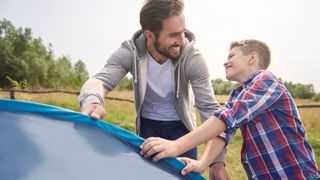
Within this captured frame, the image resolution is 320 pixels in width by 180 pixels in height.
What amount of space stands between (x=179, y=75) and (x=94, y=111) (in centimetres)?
92

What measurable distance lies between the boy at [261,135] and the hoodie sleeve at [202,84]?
0.75 meters

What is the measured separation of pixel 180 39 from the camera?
105 inches

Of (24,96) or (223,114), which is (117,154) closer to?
(223,114)

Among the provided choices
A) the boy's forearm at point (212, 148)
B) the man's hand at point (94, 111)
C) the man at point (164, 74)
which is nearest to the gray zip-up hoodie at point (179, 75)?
the man at point (164, 74)

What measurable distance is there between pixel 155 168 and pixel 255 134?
0.51m

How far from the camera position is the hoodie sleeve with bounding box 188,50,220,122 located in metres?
2.72

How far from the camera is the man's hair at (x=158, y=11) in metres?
2.66

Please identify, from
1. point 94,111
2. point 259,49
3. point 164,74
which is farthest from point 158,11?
point 94,111

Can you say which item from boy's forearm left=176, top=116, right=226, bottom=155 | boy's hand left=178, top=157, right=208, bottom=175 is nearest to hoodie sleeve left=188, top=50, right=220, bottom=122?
boy's hand left=178, top=157, right=208, bottom=175

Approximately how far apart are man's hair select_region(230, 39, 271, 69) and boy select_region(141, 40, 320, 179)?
18cm

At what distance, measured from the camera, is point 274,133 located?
1.83 m

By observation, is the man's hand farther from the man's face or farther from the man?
the man's face

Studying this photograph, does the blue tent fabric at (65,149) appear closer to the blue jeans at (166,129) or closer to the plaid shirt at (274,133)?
the plaid shirt at (274,133)

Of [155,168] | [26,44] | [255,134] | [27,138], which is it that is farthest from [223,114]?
[26,44]
